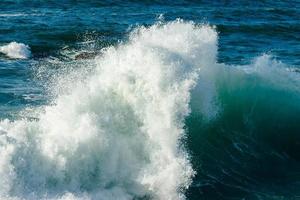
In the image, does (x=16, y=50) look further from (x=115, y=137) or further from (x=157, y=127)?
(x=157, y=127)

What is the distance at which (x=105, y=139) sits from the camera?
45.7 feet

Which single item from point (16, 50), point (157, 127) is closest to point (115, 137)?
point (157, 127)

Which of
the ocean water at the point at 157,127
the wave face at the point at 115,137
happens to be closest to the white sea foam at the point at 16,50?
the ocean water at the point at 157,127

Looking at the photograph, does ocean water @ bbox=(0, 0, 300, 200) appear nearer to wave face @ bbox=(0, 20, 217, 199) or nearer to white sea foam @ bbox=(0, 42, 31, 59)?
wave face @ bbox=(0, 20, 217, 199)

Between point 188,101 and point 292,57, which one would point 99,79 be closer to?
point 188,101

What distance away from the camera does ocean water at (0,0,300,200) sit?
13180 millimetres

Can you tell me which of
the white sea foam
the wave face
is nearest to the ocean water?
the wave face

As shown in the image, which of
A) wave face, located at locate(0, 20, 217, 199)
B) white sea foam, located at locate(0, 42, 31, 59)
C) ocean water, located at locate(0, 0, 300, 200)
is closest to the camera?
wave face, located at locate(0, 20, 217, 199)

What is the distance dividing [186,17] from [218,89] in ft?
56.6

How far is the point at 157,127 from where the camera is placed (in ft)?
46.8

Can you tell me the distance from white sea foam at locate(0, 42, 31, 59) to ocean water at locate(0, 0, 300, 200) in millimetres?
2661

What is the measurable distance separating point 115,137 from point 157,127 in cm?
98

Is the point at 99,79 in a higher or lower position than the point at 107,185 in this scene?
higher

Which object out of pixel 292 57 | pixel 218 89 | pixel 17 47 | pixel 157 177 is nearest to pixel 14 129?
pixel 157 177
